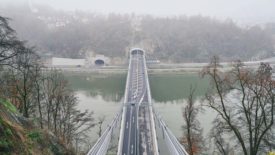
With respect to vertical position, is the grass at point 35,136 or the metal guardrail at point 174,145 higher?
the grass at point 35,136

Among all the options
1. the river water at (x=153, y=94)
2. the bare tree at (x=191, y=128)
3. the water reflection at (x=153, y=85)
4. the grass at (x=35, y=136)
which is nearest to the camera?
the grass at (x=35, y=136)

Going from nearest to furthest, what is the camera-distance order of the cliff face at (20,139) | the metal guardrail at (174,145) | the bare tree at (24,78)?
the cliff face at (20,139)
the bare tree at (24,78)
the metal guardrail at (174,145)

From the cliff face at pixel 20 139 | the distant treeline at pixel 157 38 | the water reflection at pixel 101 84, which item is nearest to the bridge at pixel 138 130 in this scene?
the water reflection at pixel 101 84

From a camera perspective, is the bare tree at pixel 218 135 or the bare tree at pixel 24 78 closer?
the bare tree at pixel 218 135

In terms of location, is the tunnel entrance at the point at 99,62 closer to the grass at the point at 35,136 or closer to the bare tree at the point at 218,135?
the bare tree at the point at 218,135

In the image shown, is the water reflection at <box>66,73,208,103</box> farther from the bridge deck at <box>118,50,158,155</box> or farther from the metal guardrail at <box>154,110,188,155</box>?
the metal guardrail at <box>154,110,188,155</box>

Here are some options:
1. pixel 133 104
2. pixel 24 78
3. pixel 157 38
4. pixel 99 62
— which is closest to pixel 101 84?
pixel 133 104

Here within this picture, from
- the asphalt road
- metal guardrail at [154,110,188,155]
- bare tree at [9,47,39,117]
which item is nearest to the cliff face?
bare tree at [9,47,39,117]
